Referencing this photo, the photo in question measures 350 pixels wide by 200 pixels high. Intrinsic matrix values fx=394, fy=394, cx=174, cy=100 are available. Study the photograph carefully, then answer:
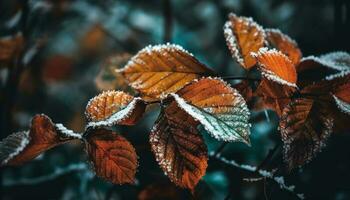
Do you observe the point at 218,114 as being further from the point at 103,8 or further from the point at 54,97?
the point at 54,97

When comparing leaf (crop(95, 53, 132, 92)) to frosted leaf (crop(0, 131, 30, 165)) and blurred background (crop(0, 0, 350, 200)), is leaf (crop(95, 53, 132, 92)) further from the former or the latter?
frosted leaf (crop(0, 131, 30, 165))

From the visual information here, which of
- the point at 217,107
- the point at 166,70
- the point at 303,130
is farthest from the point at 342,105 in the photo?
the point at 166,70

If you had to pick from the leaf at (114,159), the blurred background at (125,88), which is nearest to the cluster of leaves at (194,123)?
the leaf at (114,159)

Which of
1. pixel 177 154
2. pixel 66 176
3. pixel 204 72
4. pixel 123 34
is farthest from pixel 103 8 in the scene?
pixel 177 154

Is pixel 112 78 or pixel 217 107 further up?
pixel 112 78

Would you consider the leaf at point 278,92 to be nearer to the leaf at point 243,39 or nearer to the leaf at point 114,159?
the leaf at point 243,39

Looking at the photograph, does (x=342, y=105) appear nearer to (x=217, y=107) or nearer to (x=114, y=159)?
(x=217, y=107)

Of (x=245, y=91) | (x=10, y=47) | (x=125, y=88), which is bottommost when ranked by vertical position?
(x=245, y=91)
